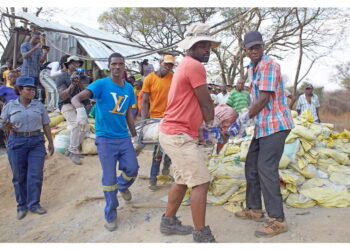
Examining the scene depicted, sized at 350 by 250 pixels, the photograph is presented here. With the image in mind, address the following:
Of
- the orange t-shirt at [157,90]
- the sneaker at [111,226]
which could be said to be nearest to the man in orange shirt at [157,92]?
the orange t-shirt at [157,90]

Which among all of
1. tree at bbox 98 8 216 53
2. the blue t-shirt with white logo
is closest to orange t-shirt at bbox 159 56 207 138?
the blue t-shirt with white logo

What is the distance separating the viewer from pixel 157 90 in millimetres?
4449

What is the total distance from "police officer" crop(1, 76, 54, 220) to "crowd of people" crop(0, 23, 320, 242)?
0.04 feet

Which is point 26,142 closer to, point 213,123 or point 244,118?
point 213,123

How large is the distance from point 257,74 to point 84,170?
364 centimetres

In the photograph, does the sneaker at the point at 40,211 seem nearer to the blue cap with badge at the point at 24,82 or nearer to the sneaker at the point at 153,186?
the sneaker at the point at 153,186

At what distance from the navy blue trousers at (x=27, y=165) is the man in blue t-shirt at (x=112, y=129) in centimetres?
121

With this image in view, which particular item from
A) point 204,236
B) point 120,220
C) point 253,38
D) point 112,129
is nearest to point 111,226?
point 120,220

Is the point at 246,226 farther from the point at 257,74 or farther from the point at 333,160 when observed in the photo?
the point at 333,160

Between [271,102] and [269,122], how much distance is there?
7.5 inches

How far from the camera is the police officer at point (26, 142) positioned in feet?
13.5

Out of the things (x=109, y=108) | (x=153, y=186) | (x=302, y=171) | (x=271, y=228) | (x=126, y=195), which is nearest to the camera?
(x=271, y=228)

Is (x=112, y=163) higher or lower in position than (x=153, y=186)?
higher

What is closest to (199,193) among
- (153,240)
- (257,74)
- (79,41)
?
(153,240)
